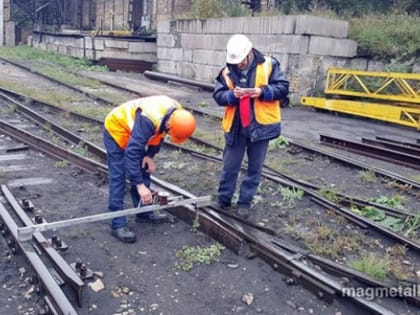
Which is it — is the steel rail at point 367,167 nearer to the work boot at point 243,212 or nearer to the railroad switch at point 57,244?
the work boot at point 243,212

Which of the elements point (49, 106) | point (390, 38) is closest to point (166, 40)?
point (390, 38)

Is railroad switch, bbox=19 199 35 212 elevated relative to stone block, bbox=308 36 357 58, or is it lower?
lower

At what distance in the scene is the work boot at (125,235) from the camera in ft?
14.4

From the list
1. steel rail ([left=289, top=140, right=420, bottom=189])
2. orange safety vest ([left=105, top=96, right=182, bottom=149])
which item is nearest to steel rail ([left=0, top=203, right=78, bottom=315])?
orange safety vest ([left=105, top=96, right=182, bottom=149])

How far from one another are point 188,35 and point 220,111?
23.3 ft

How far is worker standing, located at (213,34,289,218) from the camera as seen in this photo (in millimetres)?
4523

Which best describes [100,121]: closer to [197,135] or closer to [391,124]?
[197,135]

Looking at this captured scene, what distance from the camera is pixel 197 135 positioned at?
342 inches

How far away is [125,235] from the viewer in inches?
173

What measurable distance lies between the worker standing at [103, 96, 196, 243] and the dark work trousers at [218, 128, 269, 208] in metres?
0.88

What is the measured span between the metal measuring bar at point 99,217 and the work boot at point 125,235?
19 cm

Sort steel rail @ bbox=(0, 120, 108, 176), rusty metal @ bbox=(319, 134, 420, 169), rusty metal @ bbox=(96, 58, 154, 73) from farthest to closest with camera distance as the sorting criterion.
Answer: rusty metal @ bbox=(96, 58, 154, 73) → rusty metal @ bbox=(319, 134, 420, 169) → steel rail @ bbox=(0, 120, 108, 176)

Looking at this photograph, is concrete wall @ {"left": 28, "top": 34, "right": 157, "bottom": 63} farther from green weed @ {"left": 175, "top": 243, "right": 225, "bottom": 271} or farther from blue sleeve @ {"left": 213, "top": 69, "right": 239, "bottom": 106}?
green weed @ {"left": 175, "top": 243, "right": 225, "bottom": 271}

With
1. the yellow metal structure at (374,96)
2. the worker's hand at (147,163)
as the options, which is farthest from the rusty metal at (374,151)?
the worker's hand at (147,163)
